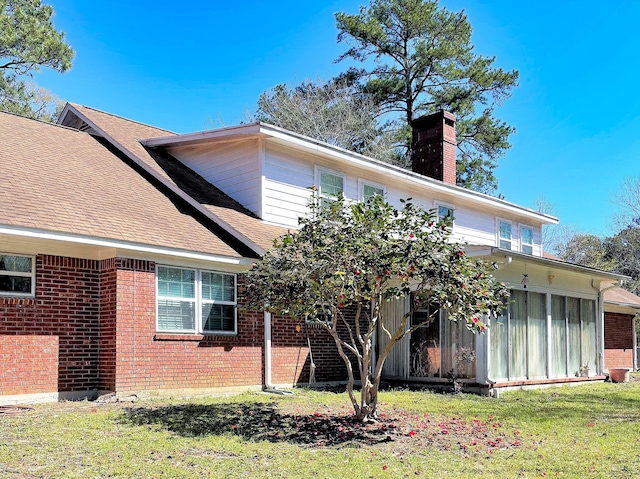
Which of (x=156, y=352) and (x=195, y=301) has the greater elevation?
(x=195, y=301)

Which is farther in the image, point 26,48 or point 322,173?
point 26,48

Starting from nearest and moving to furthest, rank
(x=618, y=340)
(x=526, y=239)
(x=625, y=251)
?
1. (x=526, y=239)
2. (x=618, y=340)
3. (x=625, y=251)

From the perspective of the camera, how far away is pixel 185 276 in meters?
11.5

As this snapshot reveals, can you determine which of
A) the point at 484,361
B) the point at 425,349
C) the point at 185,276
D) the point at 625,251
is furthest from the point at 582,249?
the point at 185,276

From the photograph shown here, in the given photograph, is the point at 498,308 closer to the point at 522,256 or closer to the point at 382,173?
the point at 522,256

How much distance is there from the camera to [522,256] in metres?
13.1

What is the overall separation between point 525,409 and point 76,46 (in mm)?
24645

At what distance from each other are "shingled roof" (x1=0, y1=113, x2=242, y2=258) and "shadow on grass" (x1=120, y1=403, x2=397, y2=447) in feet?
9.26

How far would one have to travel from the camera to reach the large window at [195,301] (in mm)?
11141

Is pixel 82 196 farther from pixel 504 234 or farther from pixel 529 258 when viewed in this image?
pixel 504 234

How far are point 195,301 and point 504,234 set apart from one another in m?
12.7

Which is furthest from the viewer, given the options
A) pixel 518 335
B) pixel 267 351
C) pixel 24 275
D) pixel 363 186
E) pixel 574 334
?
pixel 363 186

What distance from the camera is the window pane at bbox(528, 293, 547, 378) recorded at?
1451cm

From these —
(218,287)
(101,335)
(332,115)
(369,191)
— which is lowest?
(101,335)
